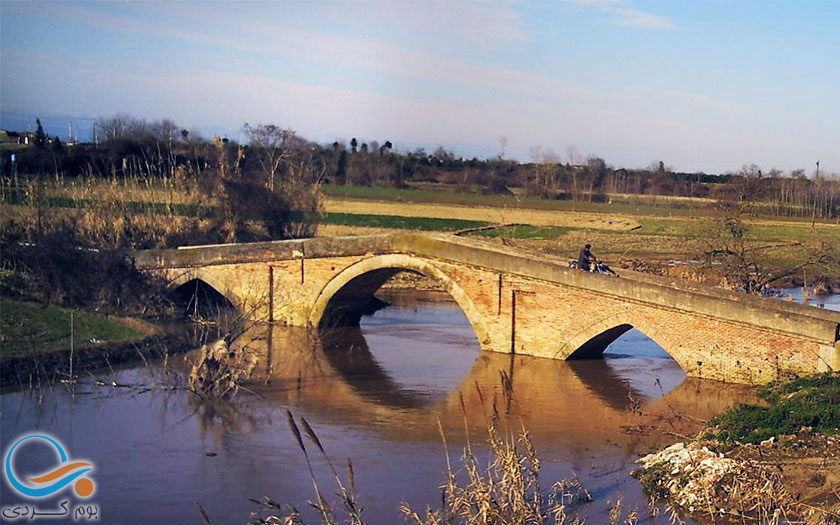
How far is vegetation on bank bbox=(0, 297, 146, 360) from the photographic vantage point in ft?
64.9

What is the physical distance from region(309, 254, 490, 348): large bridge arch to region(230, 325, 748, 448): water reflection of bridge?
0.95m

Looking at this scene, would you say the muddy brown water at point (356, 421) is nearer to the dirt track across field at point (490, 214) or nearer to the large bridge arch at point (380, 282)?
the large bridge arch at point (380, 282)

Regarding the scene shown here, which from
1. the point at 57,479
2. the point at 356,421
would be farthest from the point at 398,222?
the point at 57,479

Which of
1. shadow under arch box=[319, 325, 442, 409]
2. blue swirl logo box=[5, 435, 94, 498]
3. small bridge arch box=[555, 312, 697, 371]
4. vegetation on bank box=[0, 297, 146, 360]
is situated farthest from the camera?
small bridge arch box=[555, 312, 697, 371]

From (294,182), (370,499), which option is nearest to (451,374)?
(370,499)

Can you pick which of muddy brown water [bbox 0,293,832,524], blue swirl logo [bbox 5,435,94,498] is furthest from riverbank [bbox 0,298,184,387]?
blue swirl logo [bbox 5,435,94,498]

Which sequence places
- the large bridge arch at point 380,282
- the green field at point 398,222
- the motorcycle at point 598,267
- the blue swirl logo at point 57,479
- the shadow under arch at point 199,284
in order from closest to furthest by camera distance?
the blue swirl logo at point 57,479
the motorcycle at point 598,267
the large bridge arch at point 380,282
the shadow under arch at point 199,284
the green field at point 398,222

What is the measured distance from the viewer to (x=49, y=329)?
68.7ft

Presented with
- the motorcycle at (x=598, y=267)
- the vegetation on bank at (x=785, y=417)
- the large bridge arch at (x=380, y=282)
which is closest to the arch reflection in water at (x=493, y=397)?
the large bridge arch at (x=380, y=282)

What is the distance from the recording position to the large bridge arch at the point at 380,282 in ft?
75.4

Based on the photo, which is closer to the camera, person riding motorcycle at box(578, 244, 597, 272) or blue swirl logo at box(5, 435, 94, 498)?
blue swirl logo at box(5, 435, 94, 498)

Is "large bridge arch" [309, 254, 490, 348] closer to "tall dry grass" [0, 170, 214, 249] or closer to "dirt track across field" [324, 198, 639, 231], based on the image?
"tall dry grass" [0, 170, 214, 249]

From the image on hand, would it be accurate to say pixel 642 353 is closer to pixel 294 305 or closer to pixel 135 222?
pixel 294 305

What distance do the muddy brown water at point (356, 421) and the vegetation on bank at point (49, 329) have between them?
1.25 m
